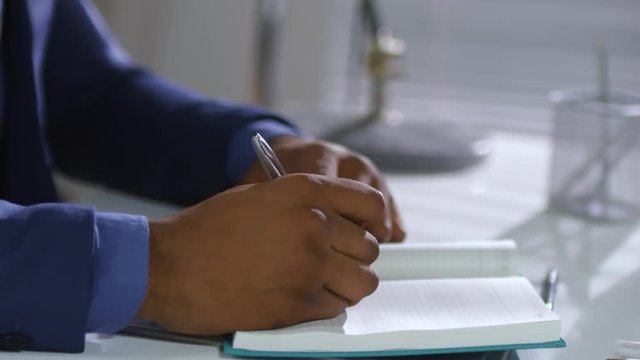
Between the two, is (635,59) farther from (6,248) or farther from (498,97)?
(6,248)

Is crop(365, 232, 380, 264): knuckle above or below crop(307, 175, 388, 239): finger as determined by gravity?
below

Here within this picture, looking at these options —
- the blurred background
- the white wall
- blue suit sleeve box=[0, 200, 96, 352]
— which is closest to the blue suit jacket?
blue suit sleeve box=[0, 200, 96, 352]

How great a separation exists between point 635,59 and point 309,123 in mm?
1274

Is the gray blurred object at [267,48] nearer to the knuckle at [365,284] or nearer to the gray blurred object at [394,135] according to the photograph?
the gray blurred object at [394,135]

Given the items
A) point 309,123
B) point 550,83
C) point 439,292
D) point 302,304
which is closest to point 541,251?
point 439,292

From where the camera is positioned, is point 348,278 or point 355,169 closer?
point 348,278

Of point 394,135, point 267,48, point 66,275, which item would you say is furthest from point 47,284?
point 267,48

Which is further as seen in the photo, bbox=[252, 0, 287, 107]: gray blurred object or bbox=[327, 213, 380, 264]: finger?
bbox=[252, 0, 287, 107]: gray blurred object

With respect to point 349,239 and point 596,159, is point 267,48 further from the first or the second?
point 349,239

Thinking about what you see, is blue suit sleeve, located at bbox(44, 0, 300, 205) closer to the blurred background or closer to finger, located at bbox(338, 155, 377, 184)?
finger, located at bbox(338, 155, 377, 184)

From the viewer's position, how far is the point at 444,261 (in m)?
0.82

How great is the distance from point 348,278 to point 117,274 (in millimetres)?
159

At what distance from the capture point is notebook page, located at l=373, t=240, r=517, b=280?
0.81 meters

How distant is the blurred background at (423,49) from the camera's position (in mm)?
2453
